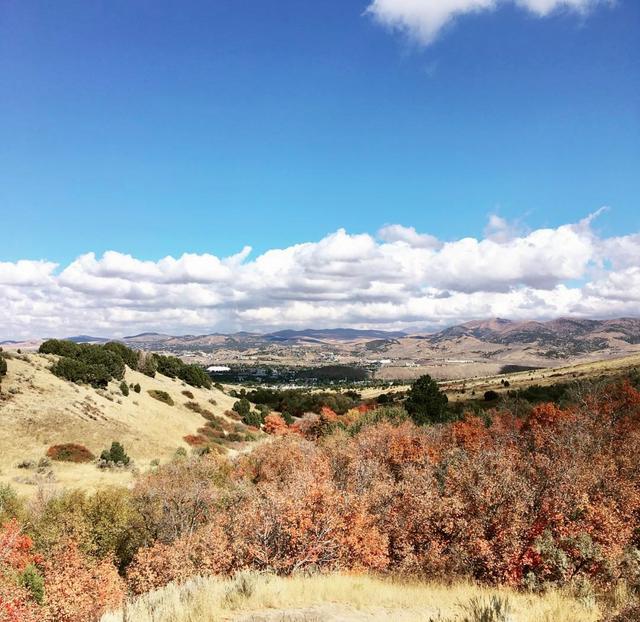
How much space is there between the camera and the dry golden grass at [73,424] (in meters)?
47.8

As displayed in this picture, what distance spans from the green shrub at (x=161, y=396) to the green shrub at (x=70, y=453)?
32.4m

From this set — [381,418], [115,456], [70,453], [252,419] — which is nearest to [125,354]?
[252,419]

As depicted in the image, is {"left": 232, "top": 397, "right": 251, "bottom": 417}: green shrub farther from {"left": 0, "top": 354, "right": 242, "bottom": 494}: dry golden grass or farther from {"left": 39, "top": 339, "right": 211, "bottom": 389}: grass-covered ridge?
{"left": 39, "top": 339, "right": 211, "bottom": 389}: grass-covered ridge

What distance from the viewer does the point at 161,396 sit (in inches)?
3546

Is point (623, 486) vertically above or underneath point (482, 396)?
above

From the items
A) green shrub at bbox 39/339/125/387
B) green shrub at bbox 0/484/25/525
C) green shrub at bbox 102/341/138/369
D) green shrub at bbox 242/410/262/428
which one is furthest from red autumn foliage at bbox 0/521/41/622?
green shrub at bbox 102/341/138/369

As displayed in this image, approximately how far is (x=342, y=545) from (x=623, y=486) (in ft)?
60.8

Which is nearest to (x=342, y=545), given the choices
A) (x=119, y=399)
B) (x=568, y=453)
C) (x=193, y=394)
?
(x=568, y=453)

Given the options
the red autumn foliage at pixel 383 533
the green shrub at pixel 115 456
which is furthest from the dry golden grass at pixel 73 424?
the red autumn foliage at pixel 383 533

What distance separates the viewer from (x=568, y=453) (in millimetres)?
40625

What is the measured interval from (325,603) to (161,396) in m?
83.5

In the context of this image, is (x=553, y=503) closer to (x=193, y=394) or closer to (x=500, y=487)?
(x=500, y=487)

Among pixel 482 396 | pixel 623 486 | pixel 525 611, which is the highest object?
pixel 525 611

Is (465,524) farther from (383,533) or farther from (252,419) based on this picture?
(252,419)
